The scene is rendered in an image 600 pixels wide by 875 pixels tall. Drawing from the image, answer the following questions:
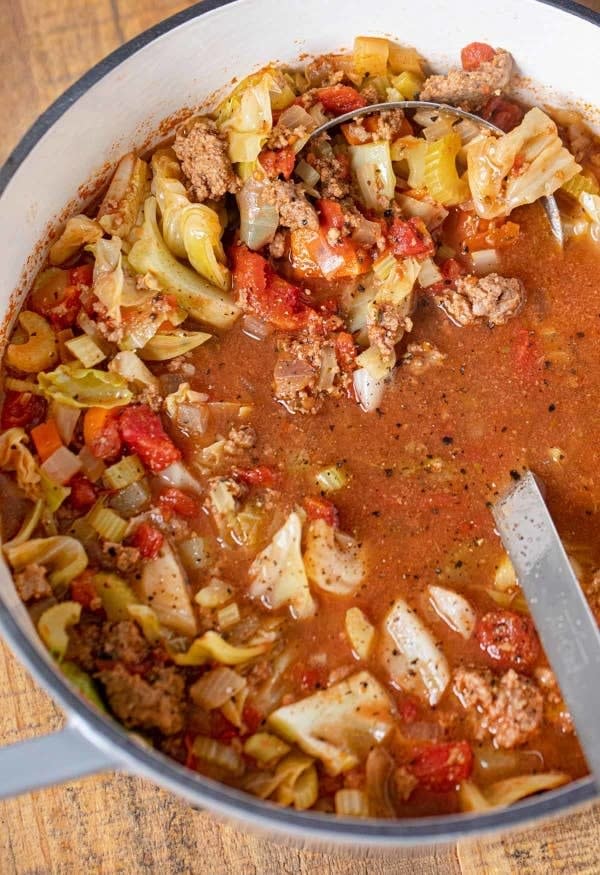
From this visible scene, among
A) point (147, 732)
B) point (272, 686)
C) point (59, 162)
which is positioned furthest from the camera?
point (59, 162)

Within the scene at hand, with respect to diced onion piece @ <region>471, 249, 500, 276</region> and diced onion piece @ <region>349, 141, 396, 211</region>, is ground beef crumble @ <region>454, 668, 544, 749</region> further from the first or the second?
diced onion piece @ <region>349, 141, 396, 211</region>

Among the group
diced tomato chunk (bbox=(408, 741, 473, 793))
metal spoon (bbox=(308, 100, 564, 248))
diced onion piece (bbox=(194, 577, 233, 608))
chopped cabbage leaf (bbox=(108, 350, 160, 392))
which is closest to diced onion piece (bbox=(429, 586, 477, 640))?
diced tomato chunk (bbox=(408, 741, 473, 793))

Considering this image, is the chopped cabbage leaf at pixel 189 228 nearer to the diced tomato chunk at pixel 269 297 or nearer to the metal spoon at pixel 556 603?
the diced tomato chunk at pixel 269 297

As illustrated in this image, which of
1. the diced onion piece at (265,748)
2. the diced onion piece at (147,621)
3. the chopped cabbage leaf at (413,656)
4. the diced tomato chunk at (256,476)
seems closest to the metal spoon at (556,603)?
the chopped cabbage leaf at (413,656)

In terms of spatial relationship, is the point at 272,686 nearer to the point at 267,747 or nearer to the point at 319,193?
the point at 267,747

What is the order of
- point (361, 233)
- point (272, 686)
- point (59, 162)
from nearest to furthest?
point (272, 686), point (59, 162), point (361, 233)

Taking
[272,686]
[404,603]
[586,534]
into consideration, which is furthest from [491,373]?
[272,686]
